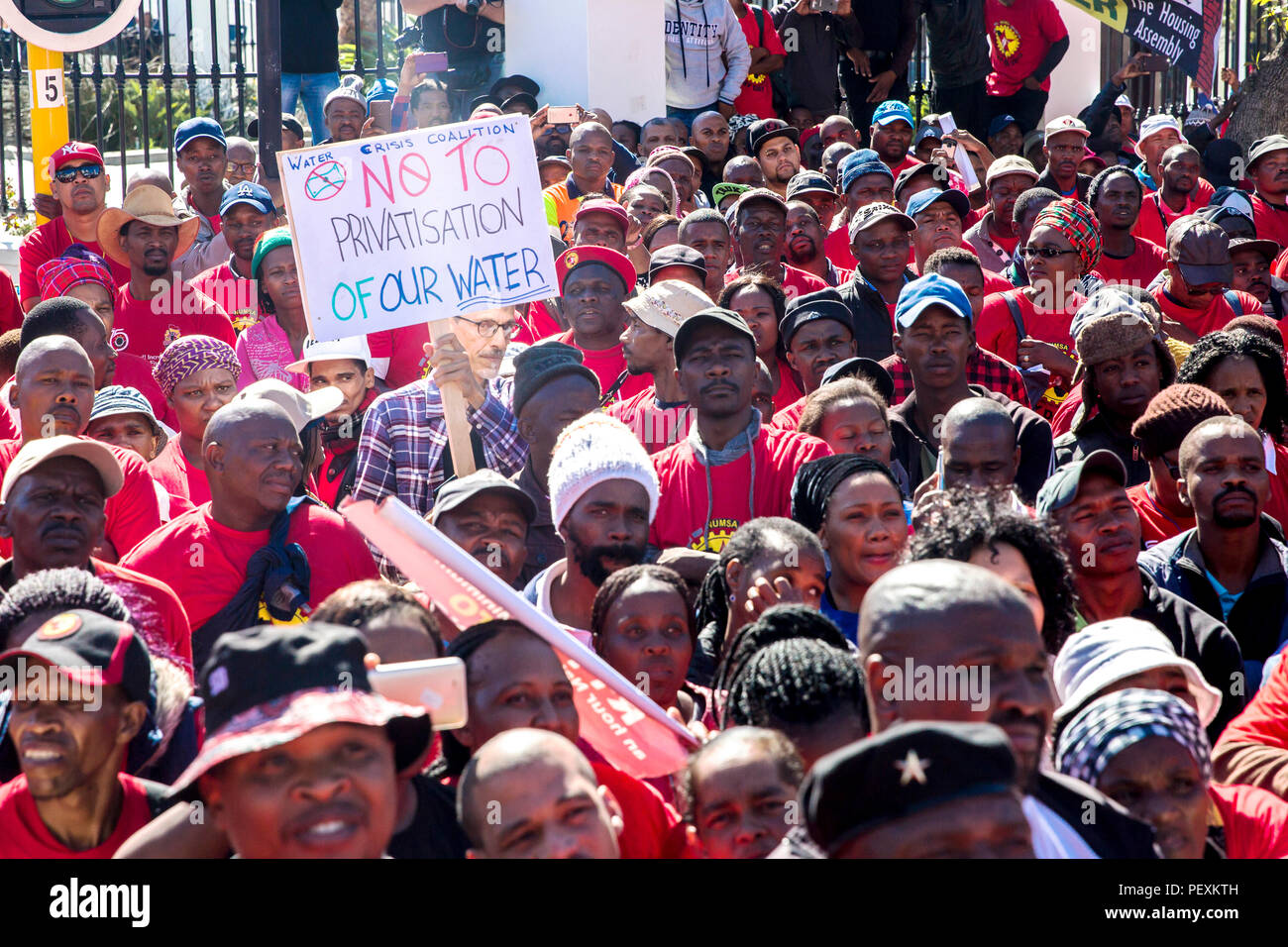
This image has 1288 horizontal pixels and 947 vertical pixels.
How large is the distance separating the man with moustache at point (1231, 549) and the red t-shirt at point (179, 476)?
3.25 meters

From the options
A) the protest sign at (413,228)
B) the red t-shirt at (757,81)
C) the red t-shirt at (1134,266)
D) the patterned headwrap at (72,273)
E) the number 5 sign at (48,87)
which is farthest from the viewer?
the red t-shirt at (757,81)

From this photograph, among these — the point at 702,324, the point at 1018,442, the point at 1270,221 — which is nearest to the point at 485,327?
the point at 702,324

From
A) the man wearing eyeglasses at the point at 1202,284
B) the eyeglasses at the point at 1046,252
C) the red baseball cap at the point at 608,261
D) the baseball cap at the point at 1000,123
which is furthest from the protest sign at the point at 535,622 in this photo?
the baseball cap at the point at 1000,123

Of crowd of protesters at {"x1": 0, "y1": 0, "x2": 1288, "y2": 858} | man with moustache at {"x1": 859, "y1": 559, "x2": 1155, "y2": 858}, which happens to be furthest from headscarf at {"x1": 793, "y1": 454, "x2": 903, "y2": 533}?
man with moustache at {"x1": 859, "y1": 559, "x2": 1155, "y2": 858}

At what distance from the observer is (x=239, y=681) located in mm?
2598

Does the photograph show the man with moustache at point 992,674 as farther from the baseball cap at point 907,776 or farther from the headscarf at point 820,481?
the headscarf at point 820,481

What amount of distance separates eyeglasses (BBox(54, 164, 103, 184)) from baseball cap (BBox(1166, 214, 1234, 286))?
19.2 ft

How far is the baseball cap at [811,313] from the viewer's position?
6.67 metres

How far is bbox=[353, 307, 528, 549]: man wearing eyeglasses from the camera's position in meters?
5.65

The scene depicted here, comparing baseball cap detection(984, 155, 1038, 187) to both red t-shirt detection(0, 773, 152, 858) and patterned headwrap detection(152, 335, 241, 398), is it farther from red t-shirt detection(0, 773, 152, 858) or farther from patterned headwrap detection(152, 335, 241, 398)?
red t-shirt detection(0, 773, 152, 858)
